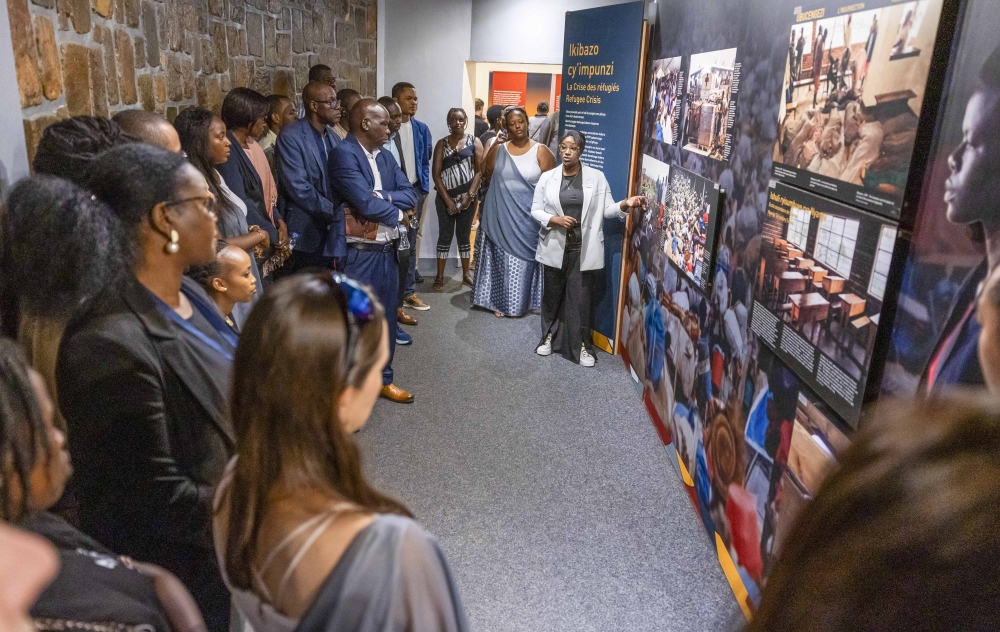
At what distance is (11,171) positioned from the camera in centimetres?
195

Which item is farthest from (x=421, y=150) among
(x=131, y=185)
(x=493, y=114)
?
(x=131, y=185)

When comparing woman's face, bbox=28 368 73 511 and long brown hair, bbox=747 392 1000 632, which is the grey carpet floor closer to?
woman's face, bbox=28 368 73 511

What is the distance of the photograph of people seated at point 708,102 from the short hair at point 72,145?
2.14 m

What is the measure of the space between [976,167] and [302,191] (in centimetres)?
326

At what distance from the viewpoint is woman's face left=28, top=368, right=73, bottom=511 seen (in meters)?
0.85

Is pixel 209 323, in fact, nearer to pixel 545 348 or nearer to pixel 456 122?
pixel 545 348

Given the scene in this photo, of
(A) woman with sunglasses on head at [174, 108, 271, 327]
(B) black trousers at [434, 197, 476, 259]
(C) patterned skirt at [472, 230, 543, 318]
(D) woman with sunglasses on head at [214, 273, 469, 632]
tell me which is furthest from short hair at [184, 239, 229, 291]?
(B) black trousers at [434, 197, 476, 259]

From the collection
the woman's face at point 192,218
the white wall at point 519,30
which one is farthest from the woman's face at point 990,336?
the white wall at point 519,30

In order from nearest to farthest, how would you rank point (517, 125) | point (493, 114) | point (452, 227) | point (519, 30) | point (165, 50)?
1. point (165, 50)
2. point (517, 125)
3. point (452, 227)
4. point (519, 30)
5. point (493, 114)

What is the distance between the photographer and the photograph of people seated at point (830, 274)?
1.65m

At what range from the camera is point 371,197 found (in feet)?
11.5

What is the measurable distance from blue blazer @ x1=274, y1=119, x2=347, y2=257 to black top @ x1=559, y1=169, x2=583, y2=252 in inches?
57.2

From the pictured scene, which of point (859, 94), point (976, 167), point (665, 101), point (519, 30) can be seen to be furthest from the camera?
point (519, 30)

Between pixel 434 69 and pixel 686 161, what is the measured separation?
156 inches
